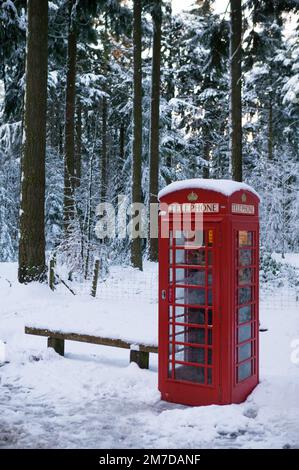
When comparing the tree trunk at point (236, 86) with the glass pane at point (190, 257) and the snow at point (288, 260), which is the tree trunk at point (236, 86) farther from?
the glass pane at point (190, 257)

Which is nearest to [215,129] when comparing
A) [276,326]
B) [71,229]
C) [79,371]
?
[71,229]

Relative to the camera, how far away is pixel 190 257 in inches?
238

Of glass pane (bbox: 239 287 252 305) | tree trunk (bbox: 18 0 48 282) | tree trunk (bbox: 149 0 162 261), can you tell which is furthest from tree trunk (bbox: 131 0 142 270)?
glass pane (bbox: 239 287 252 305)

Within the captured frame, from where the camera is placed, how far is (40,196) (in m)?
13.0

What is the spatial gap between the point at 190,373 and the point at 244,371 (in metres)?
0.68

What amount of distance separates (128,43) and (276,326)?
75.9 ft

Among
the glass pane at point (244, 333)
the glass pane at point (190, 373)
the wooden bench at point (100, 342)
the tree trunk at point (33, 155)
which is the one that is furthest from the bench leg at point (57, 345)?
the tree trunk at point (33, 155)

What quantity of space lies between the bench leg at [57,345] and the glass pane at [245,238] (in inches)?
142

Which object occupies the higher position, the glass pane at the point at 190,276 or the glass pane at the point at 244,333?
the glass pane at the point at 190,276

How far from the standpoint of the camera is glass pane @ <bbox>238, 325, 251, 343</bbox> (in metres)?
6.07

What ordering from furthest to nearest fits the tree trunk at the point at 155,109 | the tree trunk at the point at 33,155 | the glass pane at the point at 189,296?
the tree trunk at the point at 155,109, the tree trunk at the point at 33,155, the glass pane at the point at 189,296

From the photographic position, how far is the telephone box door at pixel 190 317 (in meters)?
5.76

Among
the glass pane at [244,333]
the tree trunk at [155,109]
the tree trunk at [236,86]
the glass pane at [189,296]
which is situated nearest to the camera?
the glass pane at [189,296]

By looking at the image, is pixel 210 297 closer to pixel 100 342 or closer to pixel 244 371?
pixel 244 371
